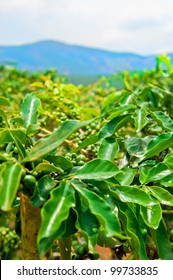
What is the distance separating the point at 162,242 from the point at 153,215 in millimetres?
136

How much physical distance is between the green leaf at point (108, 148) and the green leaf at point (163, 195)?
0.16 m

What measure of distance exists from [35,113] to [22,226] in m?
0.32

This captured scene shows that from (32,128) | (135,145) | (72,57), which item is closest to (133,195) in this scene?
(32,128)

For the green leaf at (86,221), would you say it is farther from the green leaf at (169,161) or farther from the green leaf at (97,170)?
the green leaf at (169,161)

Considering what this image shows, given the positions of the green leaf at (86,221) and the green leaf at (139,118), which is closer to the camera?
the green leaf at (86,221)

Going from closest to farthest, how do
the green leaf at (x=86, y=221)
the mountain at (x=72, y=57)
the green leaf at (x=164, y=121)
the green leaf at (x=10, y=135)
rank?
the green leaf at (x=86, y=221) → the green leaf at (x=10, y=135) → the green leaf at (x=164, y=121) → the mountain at (x=72, y=57)

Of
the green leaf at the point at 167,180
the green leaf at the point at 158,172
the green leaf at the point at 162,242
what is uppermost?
the green leaf at the point at 158,172

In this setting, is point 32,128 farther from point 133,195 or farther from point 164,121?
point 164,121

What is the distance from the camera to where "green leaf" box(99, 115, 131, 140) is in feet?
4.56

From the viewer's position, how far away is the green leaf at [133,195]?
111cm

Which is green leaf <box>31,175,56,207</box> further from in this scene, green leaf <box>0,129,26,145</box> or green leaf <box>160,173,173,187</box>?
green leaf <box>160,173,173,187</box>

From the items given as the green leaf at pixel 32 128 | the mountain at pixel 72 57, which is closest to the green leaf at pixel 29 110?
the green leaf at pixel 32 128

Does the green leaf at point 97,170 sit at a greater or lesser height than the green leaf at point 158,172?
greater
